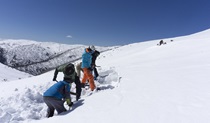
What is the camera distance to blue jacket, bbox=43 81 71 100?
540cm

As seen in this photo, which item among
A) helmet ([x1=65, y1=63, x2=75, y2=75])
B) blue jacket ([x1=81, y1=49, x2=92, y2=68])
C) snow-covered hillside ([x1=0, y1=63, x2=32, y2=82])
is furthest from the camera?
snow-covered hillside ([x1=0, y1=63, x2=32, y2=82])

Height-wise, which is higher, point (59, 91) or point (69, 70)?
point (69, 70)

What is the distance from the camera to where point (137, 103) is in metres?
4.57

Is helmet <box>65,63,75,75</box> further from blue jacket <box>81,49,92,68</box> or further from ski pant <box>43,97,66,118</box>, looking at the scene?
blue jacket <box>81,49,92,68</box>

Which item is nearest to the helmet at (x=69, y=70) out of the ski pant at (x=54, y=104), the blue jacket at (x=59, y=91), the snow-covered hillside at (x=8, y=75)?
the blue jacket at (x=59, y=91)

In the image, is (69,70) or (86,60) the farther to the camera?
(86,60)

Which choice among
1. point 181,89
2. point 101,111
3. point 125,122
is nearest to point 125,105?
point 101,111

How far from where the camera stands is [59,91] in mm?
5508

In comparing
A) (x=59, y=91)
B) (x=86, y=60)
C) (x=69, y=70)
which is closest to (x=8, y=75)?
(x=86, y=60)

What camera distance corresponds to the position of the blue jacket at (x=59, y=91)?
540 cm

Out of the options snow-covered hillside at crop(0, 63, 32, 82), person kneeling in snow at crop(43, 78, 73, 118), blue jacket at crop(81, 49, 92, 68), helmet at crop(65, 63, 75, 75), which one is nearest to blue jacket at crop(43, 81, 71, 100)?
person kneeling in snow at crop(43, 78, 73, 118)

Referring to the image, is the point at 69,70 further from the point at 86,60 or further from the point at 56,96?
the point at 86,60

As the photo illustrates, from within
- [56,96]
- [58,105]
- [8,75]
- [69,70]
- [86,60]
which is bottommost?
[8,75]

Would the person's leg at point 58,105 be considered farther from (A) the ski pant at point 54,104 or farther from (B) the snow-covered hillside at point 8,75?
(B) the snow-covered hillside at point 8,75
